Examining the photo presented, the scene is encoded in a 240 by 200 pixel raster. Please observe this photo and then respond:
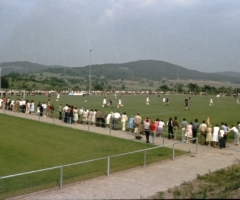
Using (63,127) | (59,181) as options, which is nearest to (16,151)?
(59,181)

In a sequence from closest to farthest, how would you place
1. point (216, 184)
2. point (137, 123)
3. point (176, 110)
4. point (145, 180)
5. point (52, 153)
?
point (216, 184) < point (145, 180) < point (52, 153) < point (137, 123) < point (176, 110)

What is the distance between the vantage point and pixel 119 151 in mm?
20281

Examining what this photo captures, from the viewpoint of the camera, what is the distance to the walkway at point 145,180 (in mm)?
12086

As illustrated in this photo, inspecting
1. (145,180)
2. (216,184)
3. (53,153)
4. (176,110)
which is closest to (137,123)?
(53,153)

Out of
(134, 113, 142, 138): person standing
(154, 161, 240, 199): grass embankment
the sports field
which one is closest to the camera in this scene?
(154, 161, 240, 199): grass embankment

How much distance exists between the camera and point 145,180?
45.8ft

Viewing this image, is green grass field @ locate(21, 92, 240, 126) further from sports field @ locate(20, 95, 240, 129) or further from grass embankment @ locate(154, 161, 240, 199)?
grass embankment @ locate(154, 161, 240, 199)

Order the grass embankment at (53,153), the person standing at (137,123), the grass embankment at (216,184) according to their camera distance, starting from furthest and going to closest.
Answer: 1. the person standing at (137,123)
2. the grass embankment at (53,153)
3. the grass embankment at (216,184)

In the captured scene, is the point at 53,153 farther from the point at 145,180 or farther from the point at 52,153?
the point at 145,180

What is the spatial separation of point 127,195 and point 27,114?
86.8 feet

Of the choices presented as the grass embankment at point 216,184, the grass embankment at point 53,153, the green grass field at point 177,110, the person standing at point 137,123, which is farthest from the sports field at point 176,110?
the grass embankment at point 216,184

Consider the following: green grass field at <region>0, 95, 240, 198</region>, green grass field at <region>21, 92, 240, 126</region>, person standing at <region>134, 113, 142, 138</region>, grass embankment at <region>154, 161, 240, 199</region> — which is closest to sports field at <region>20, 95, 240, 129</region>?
green grass field at <region>21, 92, 240, 126</region>

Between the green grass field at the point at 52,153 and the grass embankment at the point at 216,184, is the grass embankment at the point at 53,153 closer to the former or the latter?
the green grass field at the point at 52,153

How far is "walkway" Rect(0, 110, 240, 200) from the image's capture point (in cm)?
1209
